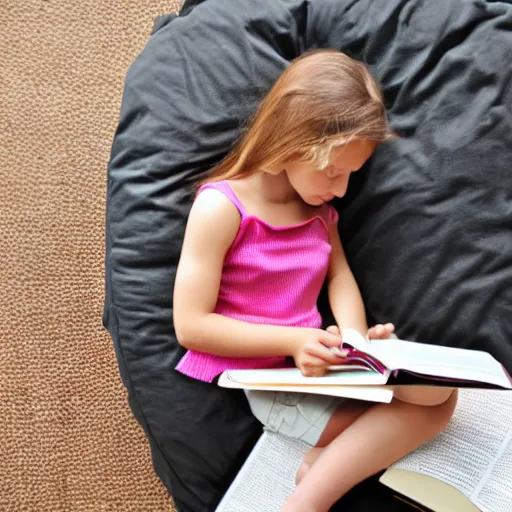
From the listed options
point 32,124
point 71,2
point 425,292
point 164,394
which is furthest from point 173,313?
point 71,2

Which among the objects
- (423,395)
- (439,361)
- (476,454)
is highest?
(439,361)

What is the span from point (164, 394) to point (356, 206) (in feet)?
1.49

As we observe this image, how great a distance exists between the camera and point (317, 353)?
990 mm

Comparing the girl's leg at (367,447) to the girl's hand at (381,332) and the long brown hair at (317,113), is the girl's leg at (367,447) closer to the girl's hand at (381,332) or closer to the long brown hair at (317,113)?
the girl's hand at (381,332)

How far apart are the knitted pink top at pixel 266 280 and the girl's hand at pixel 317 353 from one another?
9 centimetres

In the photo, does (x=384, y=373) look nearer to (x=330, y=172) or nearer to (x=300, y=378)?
(x=300, y=378)

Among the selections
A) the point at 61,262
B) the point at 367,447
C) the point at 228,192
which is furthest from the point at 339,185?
the point at 61,262

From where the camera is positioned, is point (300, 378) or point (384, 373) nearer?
point (384, 373)

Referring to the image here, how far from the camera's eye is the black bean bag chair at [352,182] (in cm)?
111

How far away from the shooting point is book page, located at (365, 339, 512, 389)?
0.84 m

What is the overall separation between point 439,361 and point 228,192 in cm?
41

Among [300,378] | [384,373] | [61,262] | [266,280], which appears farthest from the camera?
[61,262]

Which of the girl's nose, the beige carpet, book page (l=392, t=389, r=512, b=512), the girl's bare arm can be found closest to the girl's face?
the girl's nose

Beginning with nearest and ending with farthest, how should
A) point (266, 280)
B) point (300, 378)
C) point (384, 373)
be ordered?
point (384, 373)
point (300, 378)
point (266, 280)
